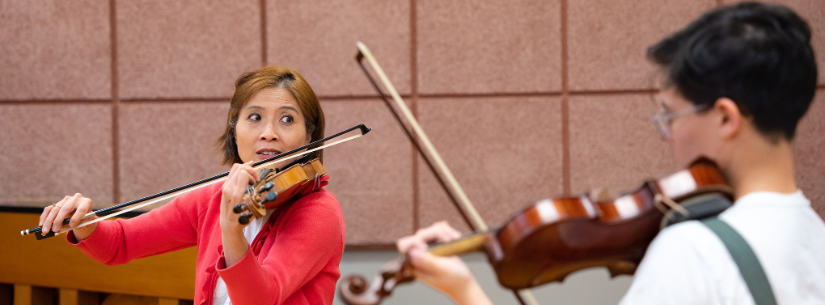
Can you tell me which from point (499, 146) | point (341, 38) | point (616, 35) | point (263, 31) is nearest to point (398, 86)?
point (341, 38)

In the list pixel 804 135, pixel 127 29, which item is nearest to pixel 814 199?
pixel 804 135

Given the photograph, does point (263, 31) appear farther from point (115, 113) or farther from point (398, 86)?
point (115, 113)

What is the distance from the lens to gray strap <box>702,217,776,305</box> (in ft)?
1.77

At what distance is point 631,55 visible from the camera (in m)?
2.14

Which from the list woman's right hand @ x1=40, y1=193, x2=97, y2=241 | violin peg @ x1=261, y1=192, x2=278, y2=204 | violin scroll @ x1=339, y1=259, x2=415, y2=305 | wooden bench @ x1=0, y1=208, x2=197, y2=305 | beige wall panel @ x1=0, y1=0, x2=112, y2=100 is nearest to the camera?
violin scroll @ x1=339, y1=259, x2=415, y2=305

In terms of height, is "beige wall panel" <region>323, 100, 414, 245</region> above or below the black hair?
below

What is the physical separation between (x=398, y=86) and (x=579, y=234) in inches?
62.9

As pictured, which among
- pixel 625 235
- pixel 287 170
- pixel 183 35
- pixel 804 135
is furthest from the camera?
pixel 183 35

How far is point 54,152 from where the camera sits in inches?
92.8

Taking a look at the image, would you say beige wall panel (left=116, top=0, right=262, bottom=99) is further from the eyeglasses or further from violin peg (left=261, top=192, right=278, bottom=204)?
the eyeglasses

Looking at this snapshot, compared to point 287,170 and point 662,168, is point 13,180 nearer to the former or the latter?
point 287,170

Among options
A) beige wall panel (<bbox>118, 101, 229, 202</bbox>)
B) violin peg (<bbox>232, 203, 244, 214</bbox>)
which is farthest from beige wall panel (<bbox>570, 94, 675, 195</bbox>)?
violin peg (<bbox>232, 203, 244, 214</bbox>)

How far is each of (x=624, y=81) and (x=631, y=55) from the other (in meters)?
0.11

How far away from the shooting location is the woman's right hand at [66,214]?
3.68 feet
